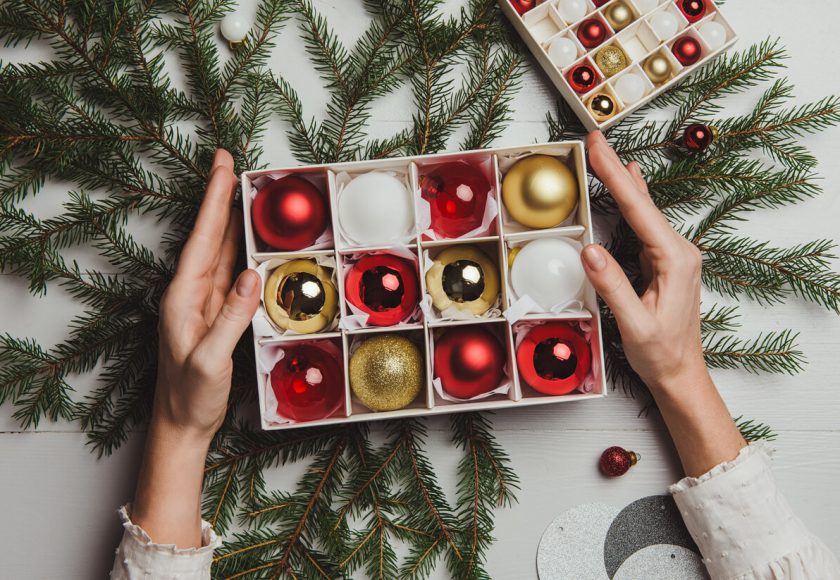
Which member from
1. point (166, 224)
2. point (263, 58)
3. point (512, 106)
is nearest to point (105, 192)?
point (166, 224)

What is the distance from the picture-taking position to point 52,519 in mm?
1069

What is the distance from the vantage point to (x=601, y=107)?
102 centimetres

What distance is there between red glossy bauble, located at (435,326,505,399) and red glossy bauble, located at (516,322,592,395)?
0.13 feet

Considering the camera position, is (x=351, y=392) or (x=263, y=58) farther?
(x=263, y=58)

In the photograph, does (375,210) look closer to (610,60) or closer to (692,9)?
(610,60)

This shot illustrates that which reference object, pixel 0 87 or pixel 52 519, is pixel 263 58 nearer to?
pixel 0 87

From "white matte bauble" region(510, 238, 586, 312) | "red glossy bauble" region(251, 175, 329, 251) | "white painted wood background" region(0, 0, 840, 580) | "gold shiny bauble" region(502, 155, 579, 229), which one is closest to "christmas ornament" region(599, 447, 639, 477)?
"white painted wood background" region(0, 0, 840, 580)

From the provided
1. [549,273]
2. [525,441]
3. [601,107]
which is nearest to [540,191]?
[549,273]

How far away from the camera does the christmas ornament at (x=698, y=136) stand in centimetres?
100

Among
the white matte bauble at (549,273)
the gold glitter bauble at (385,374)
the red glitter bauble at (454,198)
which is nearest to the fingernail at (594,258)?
the white matte bauble at (549,273)

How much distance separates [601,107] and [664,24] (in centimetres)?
18

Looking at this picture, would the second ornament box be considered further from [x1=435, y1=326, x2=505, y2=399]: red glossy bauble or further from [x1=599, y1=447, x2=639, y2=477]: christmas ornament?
[x1=599, y1=447, x2=639, y2=477]: christmas ornament

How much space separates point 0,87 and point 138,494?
0.68 m

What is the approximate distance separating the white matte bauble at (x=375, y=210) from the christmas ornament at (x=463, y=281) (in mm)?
73
